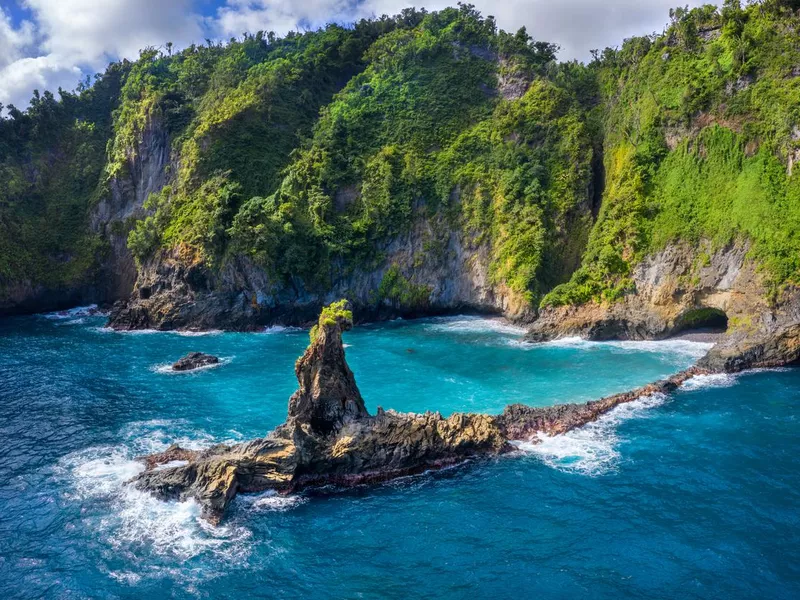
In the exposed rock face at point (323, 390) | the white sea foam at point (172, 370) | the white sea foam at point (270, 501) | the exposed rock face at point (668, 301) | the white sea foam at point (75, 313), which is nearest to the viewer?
the white sea foam at point (270, 501)

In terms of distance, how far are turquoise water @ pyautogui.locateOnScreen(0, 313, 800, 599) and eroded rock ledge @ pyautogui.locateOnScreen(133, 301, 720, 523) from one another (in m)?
1.00

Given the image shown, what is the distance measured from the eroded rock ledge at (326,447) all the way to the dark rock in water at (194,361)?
61.2 feet

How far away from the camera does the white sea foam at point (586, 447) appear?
29875mm

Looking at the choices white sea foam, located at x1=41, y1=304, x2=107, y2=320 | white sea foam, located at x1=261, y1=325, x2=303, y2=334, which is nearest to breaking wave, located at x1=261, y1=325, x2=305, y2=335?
white sea foam, located at x1=261, y1=325, x2=303, y2=334

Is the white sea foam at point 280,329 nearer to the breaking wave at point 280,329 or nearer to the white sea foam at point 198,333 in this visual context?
the breaking wave at point 280,329

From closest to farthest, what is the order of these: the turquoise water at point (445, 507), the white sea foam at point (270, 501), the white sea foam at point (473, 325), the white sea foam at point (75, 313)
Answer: the turquoise water at point (445, 507) < the white sea foam at point (270, 501) < the white sea foam at point (473, 325) < the white sea foam at point (75, 313)

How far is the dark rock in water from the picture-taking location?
163ft

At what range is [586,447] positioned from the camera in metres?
32.0

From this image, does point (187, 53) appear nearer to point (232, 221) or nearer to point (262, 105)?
point (262, 105)

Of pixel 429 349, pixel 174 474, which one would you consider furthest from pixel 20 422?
pixel 429 349

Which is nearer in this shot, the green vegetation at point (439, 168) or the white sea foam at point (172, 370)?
the white sea foam at point (172, 370)

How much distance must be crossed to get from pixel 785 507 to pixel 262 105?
74143mm

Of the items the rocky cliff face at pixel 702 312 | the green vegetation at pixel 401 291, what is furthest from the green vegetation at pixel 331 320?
the green vegetation at pixel 401 291

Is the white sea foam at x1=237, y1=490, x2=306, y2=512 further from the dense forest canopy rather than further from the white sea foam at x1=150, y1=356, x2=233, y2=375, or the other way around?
the dense forest canopy
